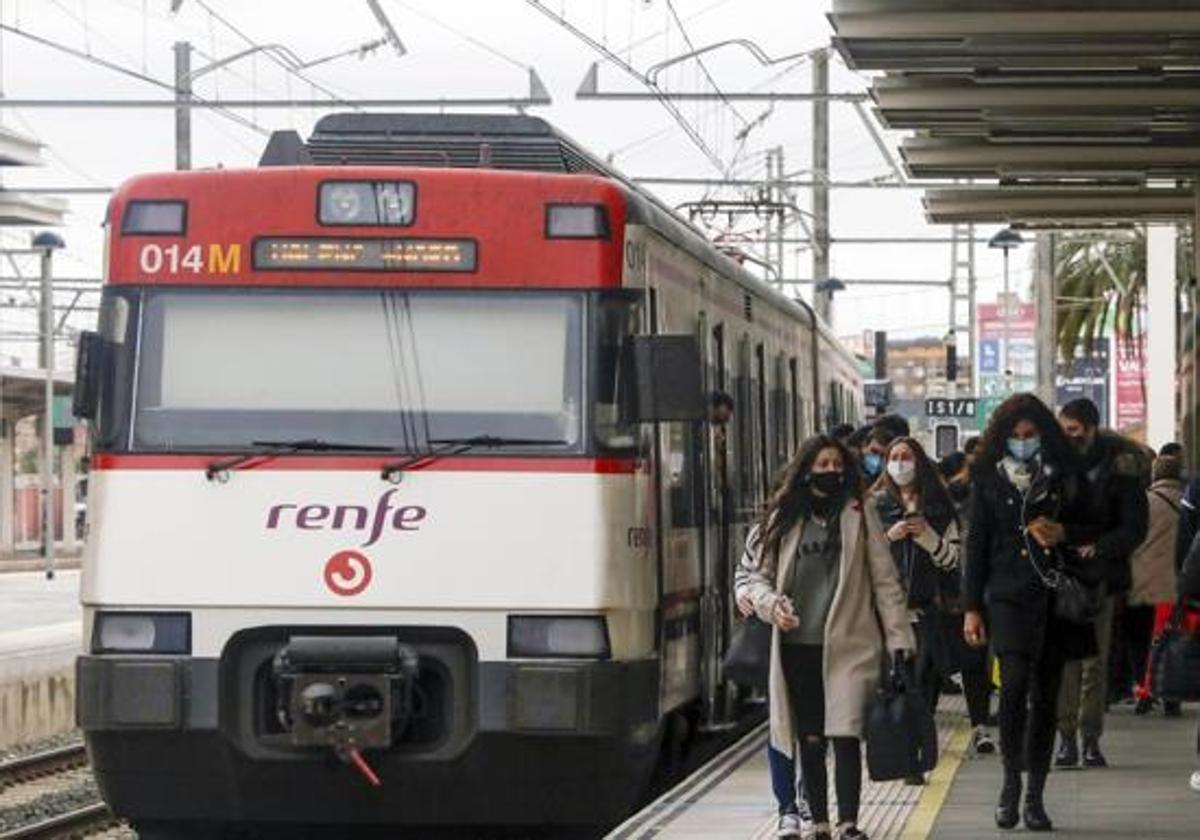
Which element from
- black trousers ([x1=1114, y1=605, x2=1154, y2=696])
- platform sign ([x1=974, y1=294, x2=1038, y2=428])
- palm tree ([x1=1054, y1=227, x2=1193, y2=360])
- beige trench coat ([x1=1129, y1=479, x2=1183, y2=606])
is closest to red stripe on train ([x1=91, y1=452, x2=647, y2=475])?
beige trench coat ([x1=1129, y1=479, x2=1183, y2=606])

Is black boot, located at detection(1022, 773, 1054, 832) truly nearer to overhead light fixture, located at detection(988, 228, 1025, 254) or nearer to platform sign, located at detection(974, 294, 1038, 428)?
overhead light fixture, located at detection(988, 228, 1025, 254)

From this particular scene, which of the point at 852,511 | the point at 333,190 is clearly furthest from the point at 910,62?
the point at 852,511

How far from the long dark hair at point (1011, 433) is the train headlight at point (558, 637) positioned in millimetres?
1806

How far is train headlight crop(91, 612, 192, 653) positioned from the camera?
42.5 feet

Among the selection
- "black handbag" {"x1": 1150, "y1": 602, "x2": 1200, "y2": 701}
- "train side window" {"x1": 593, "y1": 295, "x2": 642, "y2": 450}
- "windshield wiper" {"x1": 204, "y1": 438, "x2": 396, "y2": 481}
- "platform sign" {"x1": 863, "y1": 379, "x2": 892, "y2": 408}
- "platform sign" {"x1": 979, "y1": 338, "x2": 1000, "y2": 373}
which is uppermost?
"platform sign" {"x1": 979, "y1": 338, "x2": 1000, "y2": 373}

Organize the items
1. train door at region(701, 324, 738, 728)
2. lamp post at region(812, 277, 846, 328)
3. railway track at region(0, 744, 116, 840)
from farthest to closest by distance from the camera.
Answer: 1. lamp post at region(812, 277, 846, 328)
2. railway track at region(0, 744, 116, 840)
3. train door at region(701, 324, 738, 728)

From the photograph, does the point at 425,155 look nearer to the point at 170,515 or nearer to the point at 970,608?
the point at 170,515

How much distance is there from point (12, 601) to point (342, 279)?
28.5 m

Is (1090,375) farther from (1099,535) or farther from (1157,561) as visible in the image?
(1099,535)

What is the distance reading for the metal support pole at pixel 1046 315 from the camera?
1314 inches

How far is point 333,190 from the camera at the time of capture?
529 inches

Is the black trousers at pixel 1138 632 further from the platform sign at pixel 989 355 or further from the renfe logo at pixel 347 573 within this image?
the platform sign at pixel 989 355

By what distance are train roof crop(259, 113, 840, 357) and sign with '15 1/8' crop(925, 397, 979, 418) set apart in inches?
956

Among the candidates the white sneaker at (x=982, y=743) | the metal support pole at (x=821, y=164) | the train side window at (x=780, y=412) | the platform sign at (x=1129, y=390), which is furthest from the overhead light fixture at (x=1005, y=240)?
the white sneaker at (x=982, y=743)
